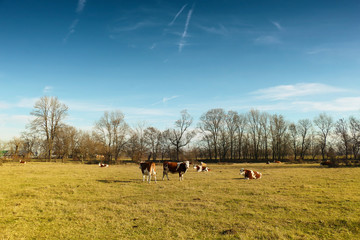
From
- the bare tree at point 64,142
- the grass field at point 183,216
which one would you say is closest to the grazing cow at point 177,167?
the grass field at point 183,216

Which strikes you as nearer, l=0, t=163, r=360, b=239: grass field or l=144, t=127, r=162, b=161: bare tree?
l=0, t=163, r=360, b=239: grass field

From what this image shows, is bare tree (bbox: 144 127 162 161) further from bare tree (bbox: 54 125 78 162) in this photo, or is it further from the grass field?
the grass field

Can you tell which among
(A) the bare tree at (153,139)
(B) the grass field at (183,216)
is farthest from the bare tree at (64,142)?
(B) the grass field at (183,216)

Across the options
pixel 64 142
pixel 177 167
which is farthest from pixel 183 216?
pixel 64 142

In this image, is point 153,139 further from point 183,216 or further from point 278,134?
point 183,216

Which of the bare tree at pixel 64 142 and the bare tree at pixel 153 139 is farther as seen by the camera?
the bare tree at pixel 153 139

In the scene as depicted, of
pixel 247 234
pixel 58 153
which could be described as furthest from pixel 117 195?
pixel 58 153

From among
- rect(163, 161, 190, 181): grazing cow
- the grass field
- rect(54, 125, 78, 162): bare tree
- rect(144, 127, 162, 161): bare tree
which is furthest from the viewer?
rect(144, 127, 162, 161): bare tree

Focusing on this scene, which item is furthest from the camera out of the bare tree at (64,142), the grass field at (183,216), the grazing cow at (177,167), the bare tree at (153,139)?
the bare tree at (153,139)

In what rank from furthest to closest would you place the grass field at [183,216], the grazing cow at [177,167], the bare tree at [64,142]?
1. the bare tree at [64,142]
2. the grazing cow at [177,167]
3. the grass field at [183,216]

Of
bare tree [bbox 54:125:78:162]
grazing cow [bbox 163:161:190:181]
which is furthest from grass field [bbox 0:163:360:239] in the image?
bare tree [bbox 54:125:78:162]

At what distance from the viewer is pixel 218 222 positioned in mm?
7414

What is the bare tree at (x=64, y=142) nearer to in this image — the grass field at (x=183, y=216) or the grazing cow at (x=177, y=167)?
the grazing cow at (x=177, y=167)

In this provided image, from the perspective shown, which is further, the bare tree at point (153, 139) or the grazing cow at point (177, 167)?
the bare tree at point (153, 139)
